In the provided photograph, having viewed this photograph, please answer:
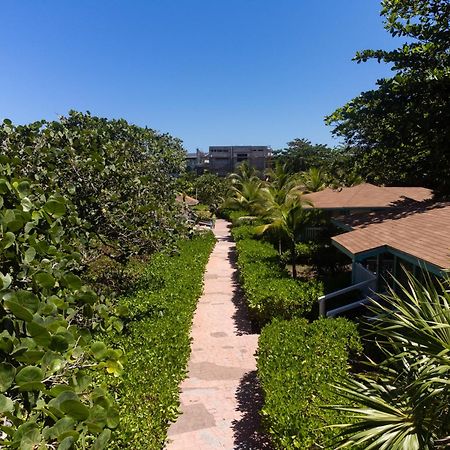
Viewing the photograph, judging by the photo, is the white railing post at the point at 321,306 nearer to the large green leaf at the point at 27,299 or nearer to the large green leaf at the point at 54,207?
the large green leaf at the point at 54,207

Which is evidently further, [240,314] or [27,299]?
[240,314]

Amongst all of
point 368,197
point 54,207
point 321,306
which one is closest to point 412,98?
point 368,197

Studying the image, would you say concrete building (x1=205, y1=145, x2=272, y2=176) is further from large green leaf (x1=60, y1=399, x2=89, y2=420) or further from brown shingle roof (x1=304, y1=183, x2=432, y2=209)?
large green leaf (x1=60, y1=399, x2=89, y2=420)

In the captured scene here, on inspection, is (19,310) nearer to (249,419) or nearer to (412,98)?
(249,419)

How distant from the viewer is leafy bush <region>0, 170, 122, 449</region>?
63.0 inches

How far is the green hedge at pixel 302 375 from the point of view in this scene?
225 inches

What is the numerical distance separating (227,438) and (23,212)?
6477 mm

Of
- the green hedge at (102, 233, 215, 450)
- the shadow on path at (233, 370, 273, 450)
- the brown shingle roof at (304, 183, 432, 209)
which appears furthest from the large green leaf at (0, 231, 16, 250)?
the brown shingle roof at (304, 183, 432, 209)

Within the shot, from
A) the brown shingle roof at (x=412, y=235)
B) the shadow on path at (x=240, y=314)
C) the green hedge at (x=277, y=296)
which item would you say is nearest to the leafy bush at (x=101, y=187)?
the green hedge at (x=277, y=296)

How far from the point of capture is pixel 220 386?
9141 millimetres

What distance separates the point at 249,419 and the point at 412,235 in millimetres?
6686

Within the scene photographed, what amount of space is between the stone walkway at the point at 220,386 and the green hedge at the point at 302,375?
798 millimetres

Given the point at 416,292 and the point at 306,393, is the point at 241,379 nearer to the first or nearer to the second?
the point at 306,393

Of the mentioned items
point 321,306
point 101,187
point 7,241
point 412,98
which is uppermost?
point 412,98
